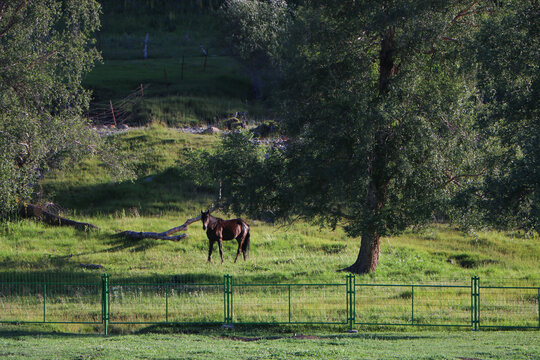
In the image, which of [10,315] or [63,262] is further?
[63,262]

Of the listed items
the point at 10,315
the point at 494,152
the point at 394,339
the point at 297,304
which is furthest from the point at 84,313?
the point at 494,152

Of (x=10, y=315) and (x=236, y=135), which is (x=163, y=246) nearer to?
(x=236, y=135)

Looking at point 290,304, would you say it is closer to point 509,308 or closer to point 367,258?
point 367,258

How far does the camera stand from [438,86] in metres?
26.5

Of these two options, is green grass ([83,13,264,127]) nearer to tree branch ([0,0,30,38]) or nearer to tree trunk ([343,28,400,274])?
tree branch ([0,0,30,38])

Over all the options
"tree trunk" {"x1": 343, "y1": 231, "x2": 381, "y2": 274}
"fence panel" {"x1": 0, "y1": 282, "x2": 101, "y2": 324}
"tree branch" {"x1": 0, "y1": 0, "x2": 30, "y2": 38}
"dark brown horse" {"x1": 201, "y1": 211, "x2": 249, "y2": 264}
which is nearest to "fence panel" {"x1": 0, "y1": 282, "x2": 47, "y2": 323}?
"fence panel" {"x1": 0, "y1": 282, "x2": 101, "y2": 324}

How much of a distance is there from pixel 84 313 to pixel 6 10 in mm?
17868

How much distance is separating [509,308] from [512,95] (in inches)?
313

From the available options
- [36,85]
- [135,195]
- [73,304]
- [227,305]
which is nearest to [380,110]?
[227,305]

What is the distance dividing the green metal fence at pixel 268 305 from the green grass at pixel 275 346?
101cm

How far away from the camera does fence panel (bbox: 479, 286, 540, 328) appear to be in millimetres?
A: 21328

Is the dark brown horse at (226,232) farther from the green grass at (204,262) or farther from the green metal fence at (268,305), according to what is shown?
the green metal fence at (268,305)

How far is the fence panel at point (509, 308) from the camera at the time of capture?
70.0 ft

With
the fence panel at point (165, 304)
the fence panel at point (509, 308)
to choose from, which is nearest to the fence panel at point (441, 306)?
the fence panel at point (509, 308)
